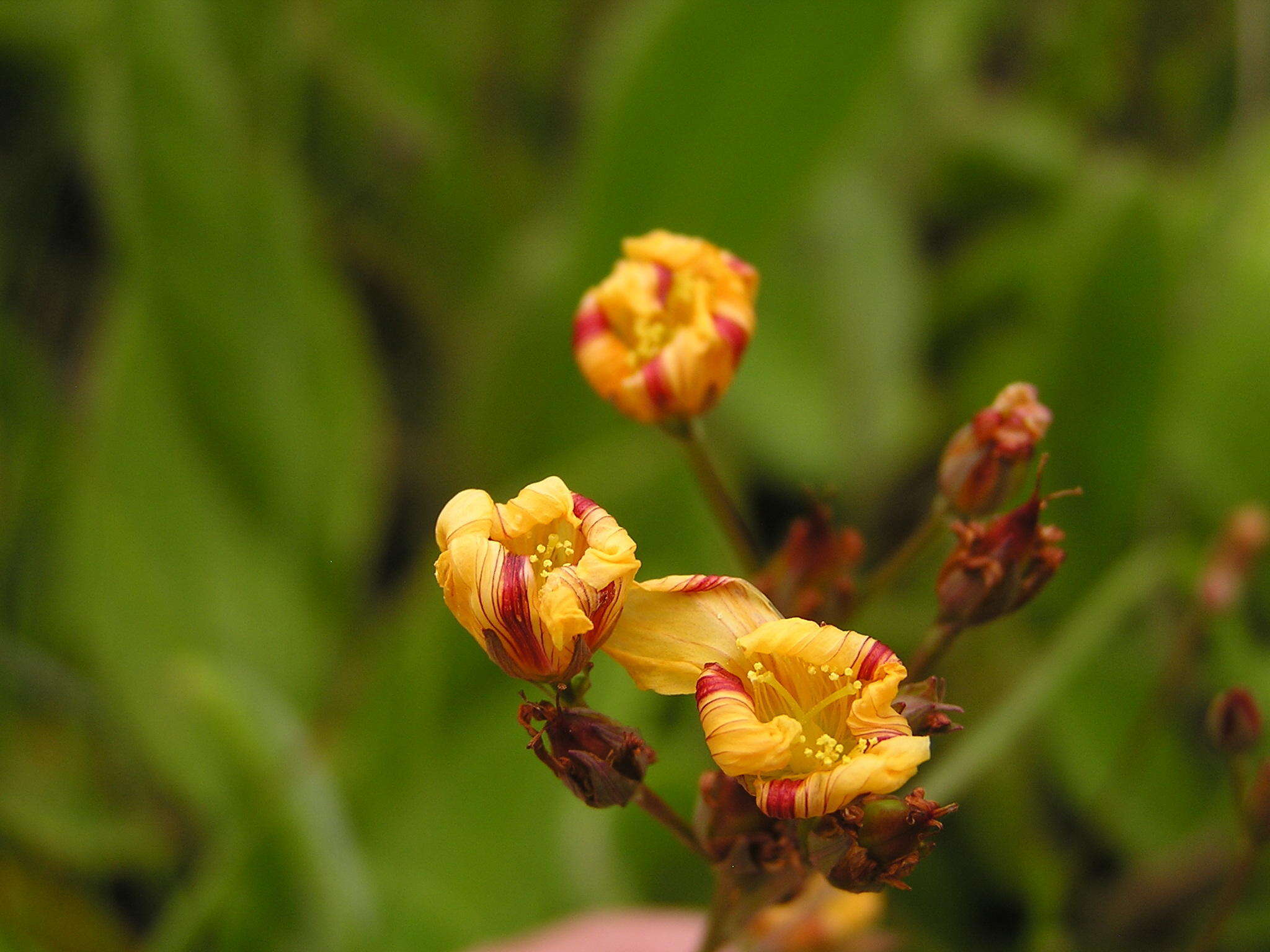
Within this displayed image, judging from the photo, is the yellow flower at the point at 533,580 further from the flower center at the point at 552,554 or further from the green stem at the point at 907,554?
the green stem at the point at 907,554

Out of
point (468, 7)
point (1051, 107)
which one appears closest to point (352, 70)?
point (468, 7)

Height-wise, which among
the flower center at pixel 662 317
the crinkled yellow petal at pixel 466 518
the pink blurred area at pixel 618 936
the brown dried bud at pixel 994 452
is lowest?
the pink blurred area at pixel 618 936

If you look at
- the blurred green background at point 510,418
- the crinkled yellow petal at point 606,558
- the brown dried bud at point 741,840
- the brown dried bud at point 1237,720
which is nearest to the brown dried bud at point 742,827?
the brown dried bud at point 741,840

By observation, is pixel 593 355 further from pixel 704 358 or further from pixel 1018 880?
pixel 1018 880

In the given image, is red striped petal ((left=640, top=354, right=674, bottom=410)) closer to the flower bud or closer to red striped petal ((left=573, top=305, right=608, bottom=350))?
red striped petal ((left=573, top=305, right=608, bottom=350))

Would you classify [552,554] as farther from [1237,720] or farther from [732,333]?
[1237,720]

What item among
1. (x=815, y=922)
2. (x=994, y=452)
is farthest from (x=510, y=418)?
(x=994, y=452)

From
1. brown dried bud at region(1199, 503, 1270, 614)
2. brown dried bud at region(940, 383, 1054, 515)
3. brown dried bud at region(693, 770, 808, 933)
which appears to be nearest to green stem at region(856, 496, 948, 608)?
brown dried bud at region(940, 383, 1054, 515)
